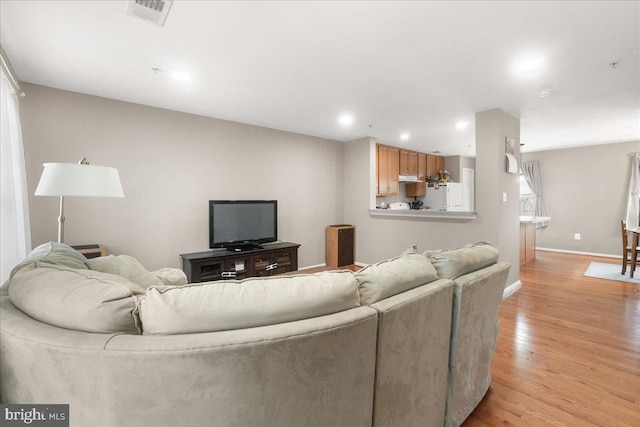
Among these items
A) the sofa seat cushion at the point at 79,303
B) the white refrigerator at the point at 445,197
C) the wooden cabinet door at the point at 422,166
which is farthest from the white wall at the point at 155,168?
the white refrigerator at the point at 445,197

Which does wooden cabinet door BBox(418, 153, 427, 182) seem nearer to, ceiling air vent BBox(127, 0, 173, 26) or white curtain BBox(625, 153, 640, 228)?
white curtain BBox(625, 153, 640, 228)

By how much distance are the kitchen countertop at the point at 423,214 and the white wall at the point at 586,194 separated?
4340 mm

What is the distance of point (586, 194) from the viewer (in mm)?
6016

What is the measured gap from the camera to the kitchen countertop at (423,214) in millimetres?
3833

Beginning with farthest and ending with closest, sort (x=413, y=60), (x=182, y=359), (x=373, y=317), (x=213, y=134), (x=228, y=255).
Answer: (x=213, y=134) → (x=228, y=255) → (x=413, y=60) → (x=373, y=317) → (x=182, y=359)

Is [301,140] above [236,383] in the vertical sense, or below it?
above

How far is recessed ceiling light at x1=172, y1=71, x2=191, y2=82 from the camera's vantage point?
2602 millimetres

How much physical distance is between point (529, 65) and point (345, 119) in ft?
7.17

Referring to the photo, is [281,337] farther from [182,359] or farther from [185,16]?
[185,16]

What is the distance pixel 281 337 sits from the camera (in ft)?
2.59

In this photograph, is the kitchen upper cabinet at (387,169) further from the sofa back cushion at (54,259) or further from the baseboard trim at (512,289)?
the sofa back cushion at (54,259)

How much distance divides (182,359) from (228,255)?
3.05 metres

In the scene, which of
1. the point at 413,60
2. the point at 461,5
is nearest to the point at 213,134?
the point at 413,60

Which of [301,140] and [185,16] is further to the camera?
[301,140]
